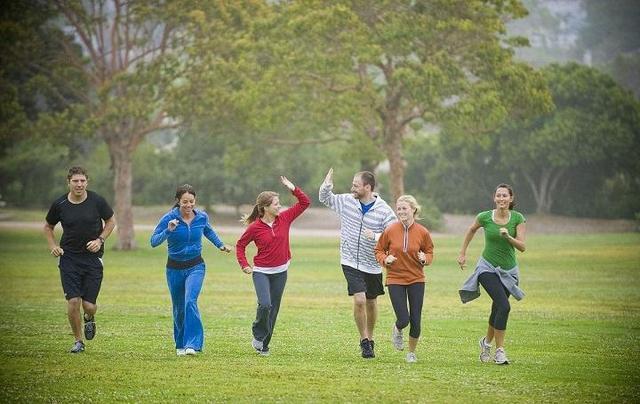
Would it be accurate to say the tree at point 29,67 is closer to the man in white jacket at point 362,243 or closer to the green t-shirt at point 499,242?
the man in white jacket at point 362,243

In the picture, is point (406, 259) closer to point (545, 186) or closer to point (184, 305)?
point (184, 305)

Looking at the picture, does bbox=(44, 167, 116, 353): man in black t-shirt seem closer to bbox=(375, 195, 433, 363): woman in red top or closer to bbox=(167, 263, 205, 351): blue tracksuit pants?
bbox=(167, 263, 205, 351): blue tracksuit pants

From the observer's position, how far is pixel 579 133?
65.8 meters

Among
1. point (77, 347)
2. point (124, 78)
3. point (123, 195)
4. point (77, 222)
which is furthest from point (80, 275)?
point (123, 195)

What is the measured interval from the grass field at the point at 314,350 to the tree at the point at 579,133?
35.9 meters

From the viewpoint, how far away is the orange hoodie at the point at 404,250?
1280 centimetres

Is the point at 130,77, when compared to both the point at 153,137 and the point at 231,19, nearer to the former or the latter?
the point at 231,19

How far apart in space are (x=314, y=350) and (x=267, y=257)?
5.40ft

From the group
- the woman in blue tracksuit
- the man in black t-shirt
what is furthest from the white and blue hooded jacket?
the man in black t-shirt

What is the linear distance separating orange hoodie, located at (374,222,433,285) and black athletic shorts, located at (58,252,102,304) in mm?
3626

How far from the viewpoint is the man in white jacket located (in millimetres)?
13227

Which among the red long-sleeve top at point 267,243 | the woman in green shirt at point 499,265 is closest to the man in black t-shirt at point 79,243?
the red long-sleeve top at point 267,243

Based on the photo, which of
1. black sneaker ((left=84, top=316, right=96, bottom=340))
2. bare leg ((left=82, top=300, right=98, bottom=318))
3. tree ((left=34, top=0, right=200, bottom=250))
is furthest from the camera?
tree ((left=34, top=0, right=200, bottom=250))

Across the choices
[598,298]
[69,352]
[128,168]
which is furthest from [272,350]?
[128,168]
